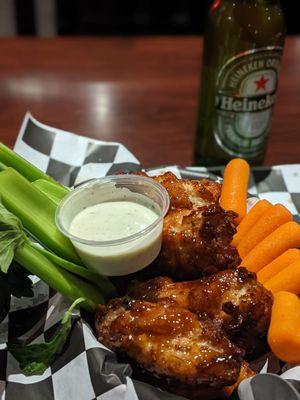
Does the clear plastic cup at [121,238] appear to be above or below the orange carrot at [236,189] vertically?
above

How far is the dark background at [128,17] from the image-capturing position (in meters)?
4.43

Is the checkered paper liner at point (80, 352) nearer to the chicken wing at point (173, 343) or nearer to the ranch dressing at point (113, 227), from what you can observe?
the chicken wing at point (173, 343)

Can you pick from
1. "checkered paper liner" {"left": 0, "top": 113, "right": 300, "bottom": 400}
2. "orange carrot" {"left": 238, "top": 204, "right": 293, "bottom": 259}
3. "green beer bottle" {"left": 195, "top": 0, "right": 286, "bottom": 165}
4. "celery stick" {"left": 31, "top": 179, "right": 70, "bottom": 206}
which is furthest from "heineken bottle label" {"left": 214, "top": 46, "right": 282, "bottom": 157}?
"celery stick" {"left": 31, "top": 179, "right": 70, "bottom": 206}

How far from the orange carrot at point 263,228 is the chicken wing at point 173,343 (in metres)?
0.42

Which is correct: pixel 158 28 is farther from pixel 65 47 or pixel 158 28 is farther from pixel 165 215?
pixel 165 215

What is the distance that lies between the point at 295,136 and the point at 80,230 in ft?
5.11

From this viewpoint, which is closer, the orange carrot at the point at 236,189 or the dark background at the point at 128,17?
the orange carrot at the point at 236,189

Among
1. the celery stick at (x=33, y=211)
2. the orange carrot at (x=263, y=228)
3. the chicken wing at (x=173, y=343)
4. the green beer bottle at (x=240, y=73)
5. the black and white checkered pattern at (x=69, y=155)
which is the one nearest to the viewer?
the chicken wing at (x=173, y=343)

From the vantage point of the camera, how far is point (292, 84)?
2.93 metres

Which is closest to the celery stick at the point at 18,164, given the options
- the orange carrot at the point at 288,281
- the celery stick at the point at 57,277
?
the celery stick at the point at 57,277

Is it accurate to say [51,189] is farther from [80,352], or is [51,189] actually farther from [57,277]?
[80,352]

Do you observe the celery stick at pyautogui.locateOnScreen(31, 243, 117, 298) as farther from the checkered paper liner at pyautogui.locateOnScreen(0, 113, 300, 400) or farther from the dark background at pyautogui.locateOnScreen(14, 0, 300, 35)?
the dark background at pyautogui.locateOnScreen(14, 0, 300, 35)

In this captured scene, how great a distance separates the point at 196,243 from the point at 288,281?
291 millimetres

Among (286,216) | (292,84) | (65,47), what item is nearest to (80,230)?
(286,216)
